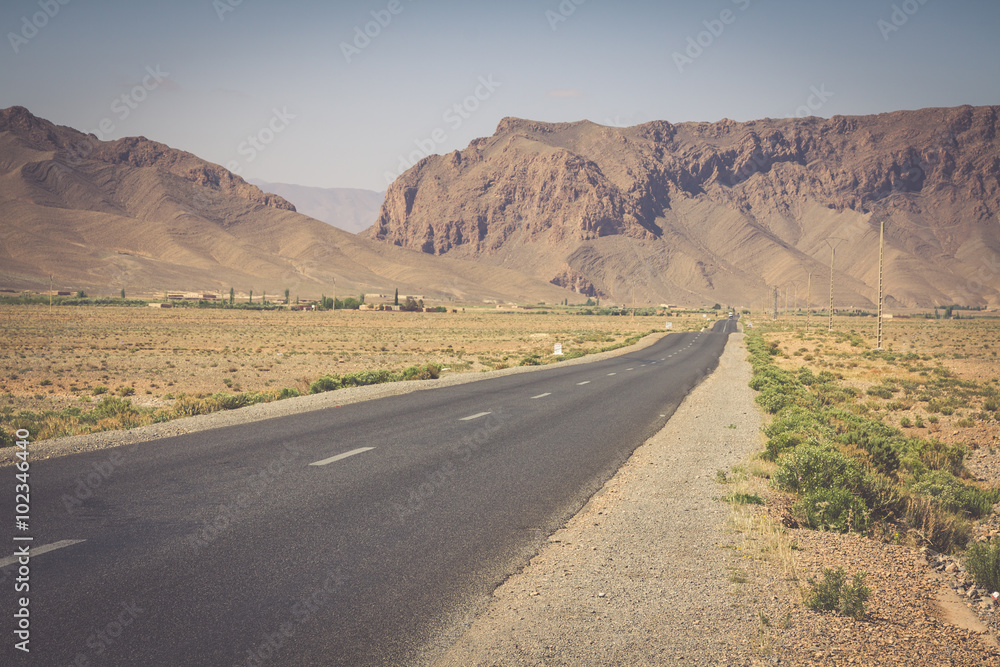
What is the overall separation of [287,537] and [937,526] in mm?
6660

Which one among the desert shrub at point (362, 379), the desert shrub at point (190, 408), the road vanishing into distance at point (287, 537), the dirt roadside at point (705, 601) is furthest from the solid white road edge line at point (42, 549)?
the desert shrub at point (362, 379)

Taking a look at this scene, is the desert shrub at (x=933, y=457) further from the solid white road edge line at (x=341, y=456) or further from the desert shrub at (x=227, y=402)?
A: the desert shrub at (x=227, y=402)

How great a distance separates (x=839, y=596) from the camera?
5.04 metres

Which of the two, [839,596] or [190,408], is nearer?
[839,596]

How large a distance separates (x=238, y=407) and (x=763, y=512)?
1318 cm

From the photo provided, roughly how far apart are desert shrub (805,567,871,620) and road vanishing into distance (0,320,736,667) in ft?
7.91

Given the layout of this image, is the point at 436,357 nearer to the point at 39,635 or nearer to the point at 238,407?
the point at 238,407

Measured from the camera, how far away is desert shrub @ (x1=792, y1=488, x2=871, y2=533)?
718 cm

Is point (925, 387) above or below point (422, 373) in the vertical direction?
below

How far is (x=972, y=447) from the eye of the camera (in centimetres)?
1406

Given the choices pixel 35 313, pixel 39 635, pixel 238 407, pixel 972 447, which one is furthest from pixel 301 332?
pixel 39 635

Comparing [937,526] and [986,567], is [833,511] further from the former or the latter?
[986,567]

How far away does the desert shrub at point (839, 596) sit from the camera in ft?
16.0

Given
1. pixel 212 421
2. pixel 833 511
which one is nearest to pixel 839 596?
pixel 833 511
